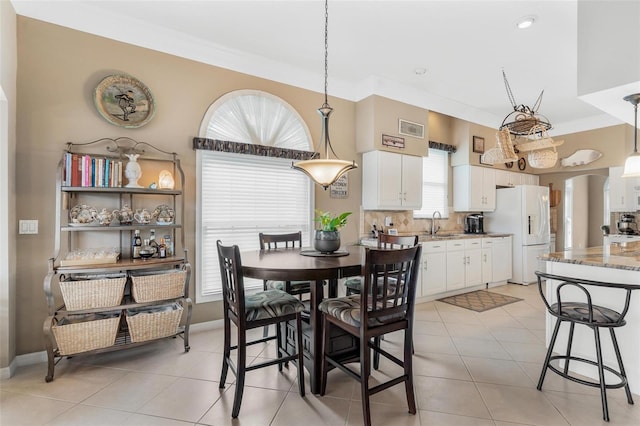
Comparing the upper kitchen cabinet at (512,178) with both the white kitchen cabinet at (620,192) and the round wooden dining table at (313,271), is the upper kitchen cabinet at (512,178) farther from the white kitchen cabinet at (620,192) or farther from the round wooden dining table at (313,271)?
the round wooden dining table at (313,271)

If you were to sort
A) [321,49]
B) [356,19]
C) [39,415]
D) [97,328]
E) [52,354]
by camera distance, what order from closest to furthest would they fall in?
[39,415]
[52,354]
[97,328]
[356,19]
[321,49]

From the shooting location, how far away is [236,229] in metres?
3.50

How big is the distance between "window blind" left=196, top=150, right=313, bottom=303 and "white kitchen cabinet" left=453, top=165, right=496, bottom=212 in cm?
298

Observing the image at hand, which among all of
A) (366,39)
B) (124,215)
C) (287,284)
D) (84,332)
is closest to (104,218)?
(124,215)

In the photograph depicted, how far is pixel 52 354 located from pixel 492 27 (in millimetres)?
4707

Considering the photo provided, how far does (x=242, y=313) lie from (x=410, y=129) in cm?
→ 368

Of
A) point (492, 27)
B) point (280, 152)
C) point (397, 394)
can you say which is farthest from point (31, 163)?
point (492, 27)

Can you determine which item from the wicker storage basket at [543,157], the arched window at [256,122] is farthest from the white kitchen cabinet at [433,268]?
the arched window at [256,122]

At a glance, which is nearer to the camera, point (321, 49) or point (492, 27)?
point (492, 27)

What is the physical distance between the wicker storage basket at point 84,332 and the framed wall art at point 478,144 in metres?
5.58

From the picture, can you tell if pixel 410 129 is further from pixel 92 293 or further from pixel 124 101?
pixel 92 293

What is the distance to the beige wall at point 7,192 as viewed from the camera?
2.29 metres

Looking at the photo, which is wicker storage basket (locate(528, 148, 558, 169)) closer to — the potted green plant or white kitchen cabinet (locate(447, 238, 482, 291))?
white kitchen cabinet (locate(447, 238, 482, 291))

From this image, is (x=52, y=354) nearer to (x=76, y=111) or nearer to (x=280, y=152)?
(x=76, y=111)
